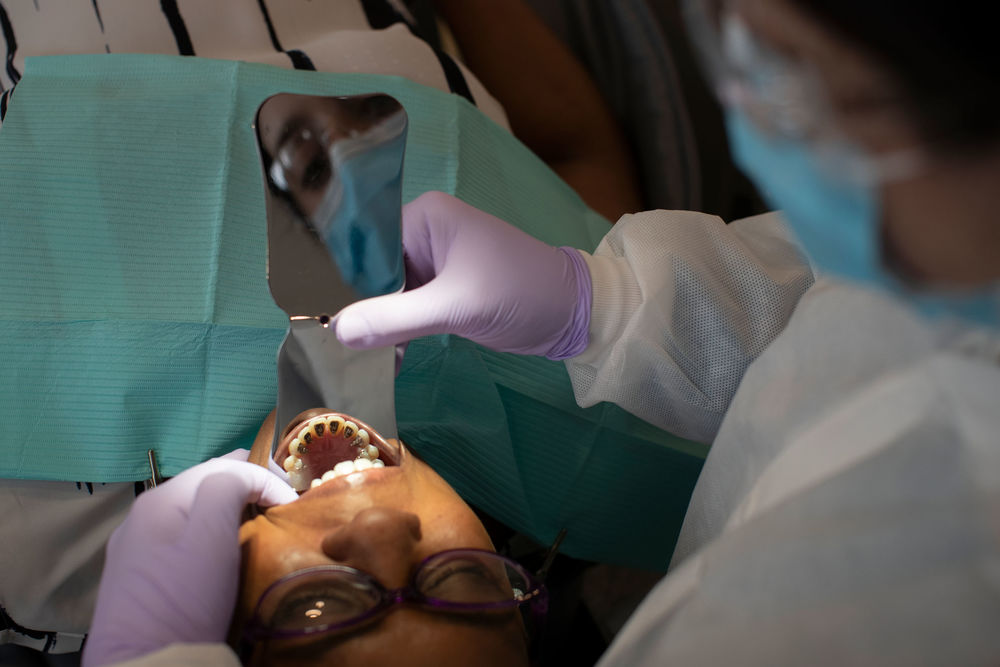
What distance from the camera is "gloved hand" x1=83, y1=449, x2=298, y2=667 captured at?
0.64 m

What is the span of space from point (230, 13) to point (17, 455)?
2.35 ft

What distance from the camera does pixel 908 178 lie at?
0.43 meters

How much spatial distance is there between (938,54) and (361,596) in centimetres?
58

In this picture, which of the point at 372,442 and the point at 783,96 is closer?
the point at 783,96

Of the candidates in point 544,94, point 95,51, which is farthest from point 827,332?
point 95,51

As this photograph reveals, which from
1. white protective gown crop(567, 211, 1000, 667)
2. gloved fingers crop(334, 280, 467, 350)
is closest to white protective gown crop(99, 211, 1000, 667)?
white protective gown crop(567, 211, 1000, 667)

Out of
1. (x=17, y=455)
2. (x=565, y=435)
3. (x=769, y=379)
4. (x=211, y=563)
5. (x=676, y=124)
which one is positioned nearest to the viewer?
(x=211, y=563)

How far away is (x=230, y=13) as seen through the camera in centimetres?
120

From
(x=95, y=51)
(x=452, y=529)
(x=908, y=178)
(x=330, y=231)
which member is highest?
(x=908, y=178)

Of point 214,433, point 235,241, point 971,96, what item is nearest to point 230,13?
point 235,241

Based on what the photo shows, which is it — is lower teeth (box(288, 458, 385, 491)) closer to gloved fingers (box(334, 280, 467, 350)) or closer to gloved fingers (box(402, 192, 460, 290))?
gloved fingers (box(334, 280, 467, 350))

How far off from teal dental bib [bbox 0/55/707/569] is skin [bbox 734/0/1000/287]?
0.65m

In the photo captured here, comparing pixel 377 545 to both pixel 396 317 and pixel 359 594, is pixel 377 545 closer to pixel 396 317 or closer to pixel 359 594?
pixel 359 594

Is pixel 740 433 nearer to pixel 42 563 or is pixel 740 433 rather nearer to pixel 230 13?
pixel 42 563
